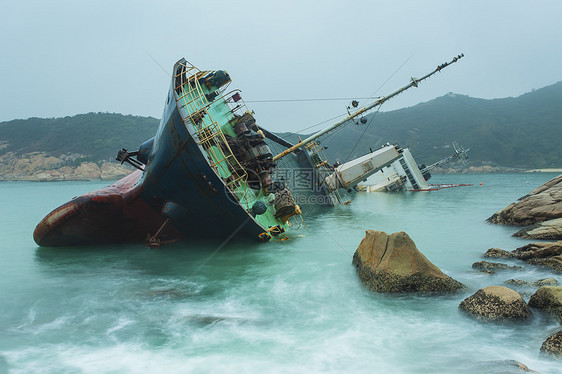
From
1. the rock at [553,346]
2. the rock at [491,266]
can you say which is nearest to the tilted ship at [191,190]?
the rock at [491,266]

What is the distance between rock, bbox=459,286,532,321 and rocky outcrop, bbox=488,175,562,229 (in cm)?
1120

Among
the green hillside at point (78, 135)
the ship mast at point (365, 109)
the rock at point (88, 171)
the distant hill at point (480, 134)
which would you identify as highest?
the green hillside at point (78, 135)

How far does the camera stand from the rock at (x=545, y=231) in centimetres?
1368

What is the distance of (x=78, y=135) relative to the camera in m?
130

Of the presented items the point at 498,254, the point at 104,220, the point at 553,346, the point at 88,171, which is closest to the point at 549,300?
the point at 553,346

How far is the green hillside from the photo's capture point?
12369 cm

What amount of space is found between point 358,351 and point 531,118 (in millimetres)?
183789

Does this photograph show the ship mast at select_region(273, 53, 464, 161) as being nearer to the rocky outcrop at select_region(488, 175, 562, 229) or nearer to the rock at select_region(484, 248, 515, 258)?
the rocky outcrop at select_region(488, 175, 562, 229)

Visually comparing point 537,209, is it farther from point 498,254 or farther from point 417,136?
point 417,136

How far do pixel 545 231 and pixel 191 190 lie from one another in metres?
14.3

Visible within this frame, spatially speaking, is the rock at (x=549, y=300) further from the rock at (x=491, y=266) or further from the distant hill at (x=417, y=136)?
the distant hill at (x=417, y=136)

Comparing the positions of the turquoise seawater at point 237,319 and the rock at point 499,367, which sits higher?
the turquoise seawater at point 237,319

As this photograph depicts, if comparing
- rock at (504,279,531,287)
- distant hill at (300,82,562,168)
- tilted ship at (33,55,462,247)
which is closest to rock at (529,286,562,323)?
rock at (504,279,531,287)

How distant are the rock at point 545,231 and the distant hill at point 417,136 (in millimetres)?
96215
